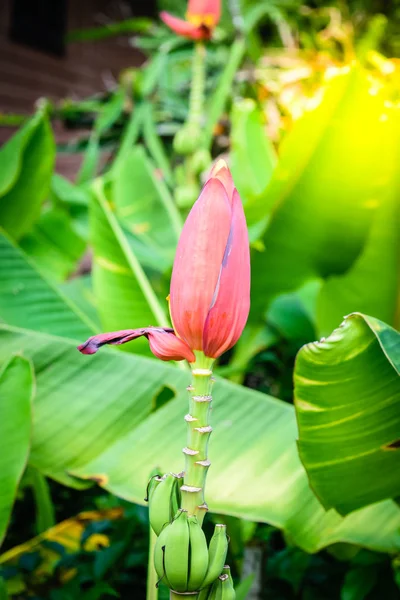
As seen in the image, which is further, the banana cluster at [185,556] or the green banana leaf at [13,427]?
the green banana leaf at [13,427]

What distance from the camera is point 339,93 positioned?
92 cm

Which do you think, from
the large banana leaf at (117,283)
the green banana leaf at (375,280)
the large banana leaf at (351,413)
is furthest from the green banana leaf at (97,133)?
the large banana leaf at (351,413)

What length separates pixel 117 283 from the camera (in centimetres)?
103

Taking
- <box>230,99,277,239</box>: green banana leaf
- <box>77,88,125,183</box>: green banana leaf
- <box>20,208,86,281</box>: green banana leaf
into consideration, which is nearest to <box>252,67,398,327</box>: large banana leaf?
<box>230,99,277,239</box>: green banana leaf

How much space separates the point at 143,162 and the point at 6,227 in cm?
45

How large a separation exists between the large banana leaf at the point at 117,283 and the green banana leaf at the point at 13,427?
1.08ft

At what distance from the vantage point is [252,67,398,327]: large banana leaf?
3.03ft

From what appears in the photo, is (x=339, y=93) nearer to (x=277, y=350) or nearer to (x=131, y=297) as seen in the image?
(x=131, y=297)

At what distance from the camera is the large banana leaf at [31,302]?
93cm

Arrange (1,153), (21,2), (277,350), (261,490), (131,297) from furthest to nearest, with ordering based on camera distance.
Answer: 1. (21,2)
2. (277,350)
3. (1,153)
4. (131,297)
5. (261,490)

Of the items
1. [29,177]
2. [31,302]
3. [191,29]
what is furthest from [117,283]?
[191,29]

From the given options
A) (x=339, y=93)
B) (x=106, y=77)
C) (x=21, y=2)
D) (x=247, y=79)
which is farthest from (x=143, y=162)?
(x=106, y=77)

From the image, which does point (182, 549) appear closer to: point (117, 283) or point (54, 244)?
point (117, 283)

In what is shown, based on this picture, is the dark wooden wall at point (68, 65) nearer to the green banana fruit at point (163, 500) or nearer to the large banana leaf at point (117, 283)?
the large banana leaf at point (117, 283)
